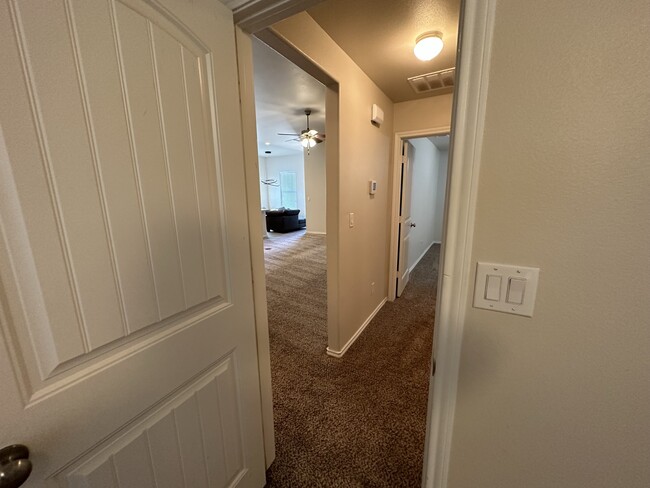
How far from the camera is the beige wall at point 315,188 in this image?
25.9ft

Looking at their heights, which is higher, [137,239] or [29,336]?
[137,239]

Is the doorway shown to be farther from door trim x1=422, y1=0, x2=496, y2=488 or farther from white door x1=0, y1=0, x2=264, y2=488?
white door x1=0, y1=0, x2=264, y2=488

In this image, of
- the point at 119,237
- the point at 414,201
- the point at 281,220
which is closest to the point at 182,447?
the point at 119,237

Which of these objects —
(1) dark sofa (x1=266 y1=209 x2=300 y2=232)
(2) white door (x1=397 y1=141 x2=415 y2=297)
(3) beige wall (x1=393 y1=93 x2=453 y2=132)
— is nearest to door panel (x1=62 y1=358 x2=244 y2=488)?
(2) white door (x1=397 y1=141 x2=415 y2=297)

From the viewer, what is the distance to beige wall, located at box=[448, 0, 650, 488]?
1.58ft

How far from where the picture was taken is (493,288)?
62cm

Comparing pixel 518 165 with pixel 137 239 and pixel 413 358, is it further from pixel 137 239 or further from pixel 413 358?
pixel 413 358

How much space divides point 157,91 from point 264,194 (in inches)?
415

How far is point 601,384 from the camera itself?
561 mm

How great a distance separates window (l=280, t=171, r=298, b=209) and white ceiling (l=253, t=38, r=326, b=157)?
419 centimetres

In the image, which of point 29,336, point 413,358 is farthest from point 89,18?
point 413,358

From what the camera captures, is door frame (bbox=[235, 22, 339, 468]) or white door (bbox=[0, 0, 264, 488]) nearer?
white door (bbox=[0, 0, 264, 488])

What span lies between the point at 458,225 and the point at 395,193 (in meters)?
2.62

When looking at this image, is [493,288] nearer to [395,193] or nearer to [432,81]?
[432,81]
